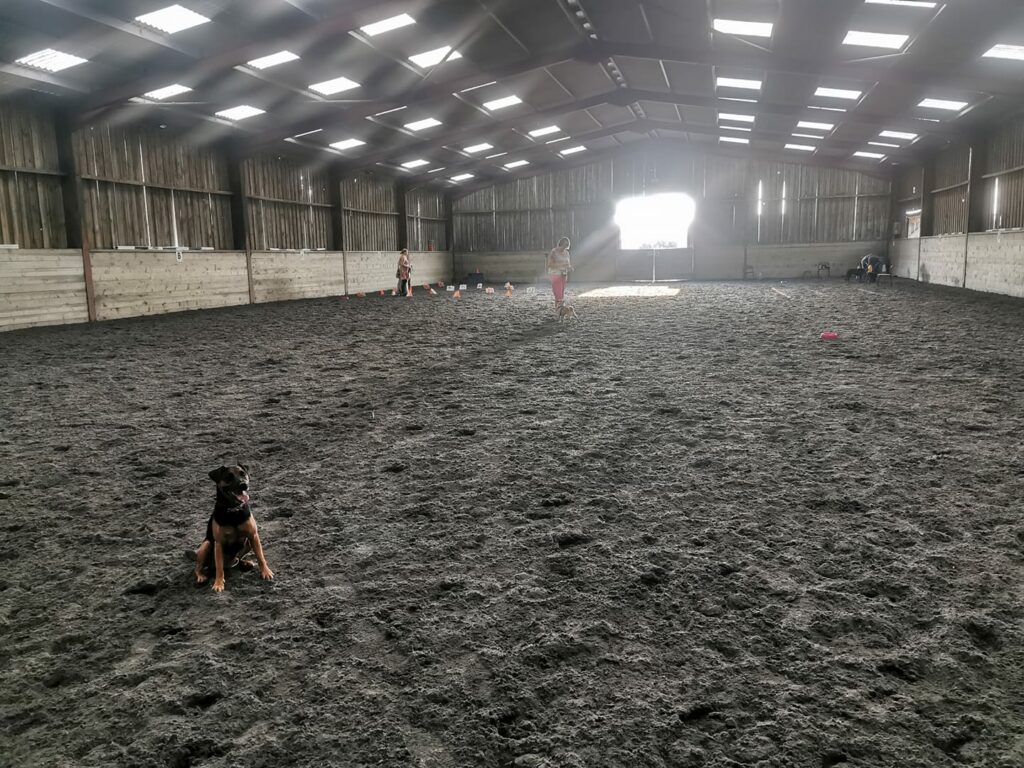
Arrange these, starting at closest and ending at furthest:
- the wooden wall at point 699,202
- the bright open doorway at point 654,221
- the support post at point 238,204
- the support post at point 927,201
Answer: the support post at point 238,204, the support post at point 927,201, the wooden wall at point 699,202, the bright open doorway at point 654,221

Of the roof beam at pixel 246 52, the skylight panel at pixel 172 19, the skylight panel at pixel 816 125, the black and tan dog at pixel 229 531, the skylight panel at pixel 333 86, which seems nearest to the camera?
the black and tan dog at pixel 229 531

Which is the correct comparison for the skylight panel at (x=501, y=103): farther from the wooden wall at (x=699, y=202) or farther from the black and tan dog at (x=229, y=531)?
the black and tan dog at (x=229, y=531)

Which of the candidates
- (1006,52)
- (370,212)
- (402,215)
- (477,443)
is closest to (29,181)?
(477,443)

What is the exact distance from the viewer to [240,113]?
2052 cm

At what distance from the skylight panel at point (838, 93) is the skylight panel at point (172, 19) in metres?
17.8

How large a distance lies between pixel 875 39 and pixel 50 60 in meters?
18.7

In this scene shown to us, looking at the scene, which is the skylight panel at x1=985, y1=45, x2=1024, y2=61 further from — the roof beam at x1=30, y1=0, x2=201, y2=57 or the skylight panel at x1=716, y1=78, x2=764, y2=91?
the roof beam at x1=30, y1=0, x2=201, y2=57

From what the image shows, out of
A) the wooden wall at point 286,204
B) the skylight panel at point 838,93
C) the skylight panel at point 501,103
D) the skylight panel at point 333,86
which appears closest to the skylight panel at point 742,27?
the skylight panel at point 838,93

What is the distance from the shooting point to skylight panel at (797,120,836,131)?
85.2ft

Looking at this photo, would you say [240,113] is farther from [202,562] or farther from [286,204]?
[202,562]

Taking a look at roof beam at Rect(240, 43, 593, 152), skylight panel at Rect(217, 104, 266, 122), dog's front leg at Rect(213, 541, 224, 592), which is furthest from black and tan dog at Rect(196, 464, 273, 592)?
skylight panel at Rect(217, 104, 266, 122)

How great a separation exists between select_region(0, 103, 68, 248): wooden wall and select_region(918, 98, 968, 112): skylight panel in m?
24.8

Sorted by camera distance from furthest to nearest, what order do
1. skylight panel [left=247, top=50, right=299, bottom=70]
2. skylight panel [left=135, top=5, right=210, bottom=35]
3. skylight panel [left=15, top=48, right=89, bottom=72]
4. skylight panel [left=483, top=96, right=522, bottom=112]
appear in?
skylight panel [left=483, top=96, right=522, bottom=112]
skylight panel [left=247, top=50, right=299, bottom=70]
skylight panel [left=15, top=48, right=89, bottom=72]
skylight panel [left=135, top=5, right=210, bottom=35]

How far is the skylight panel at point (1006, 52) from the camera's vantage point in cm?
1525
